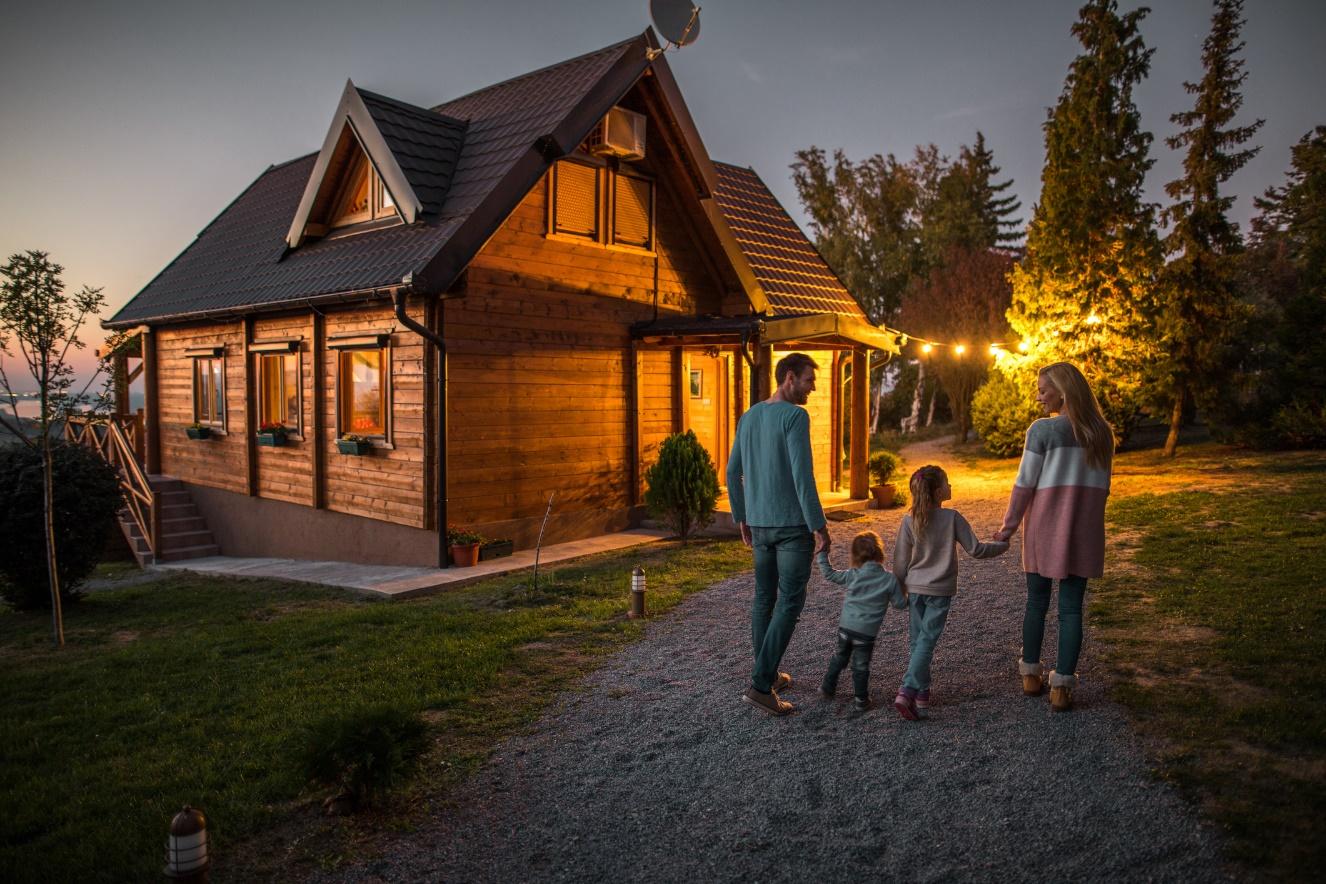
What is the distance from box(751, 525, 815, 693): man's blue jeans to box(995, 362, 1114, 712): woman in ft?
3.84

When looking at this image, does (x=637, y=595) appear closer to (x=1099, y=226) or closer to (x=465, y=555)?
(x=465, y=555)

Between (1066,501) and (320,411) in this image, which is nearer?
(1066,501)

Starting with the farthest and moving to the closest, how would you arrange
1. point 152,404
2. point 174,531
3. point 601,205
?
point 152,404 → point 174,531 → point 601,205

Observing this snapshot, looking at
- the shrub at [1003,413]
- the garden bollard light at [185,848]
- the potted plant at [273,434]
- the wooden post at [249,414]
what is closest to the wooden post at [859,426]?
the shrub at [1003,413]

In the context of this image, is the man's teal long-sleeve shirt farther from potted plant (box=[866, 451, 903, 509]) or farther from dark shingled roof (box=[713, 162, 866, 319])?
dark shingled roof (box=[713, 162, 866, 319])

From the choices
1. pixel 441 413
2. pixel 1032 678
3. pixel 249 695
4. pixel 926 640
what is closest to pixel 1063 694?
pixel 1032 678

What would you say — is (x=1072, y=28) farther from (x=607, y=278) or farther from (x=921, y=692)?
(x=921, y=692)

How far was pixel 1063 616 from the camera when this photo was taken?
492cm

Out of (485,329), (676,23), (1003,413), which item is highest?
(676,23)

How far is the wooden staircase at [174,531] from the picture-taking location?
14.9 m

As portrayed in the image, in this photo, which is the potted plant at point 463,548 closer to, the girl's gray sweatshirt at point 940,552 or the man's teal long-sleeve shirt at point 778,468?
the man's teal long-sleeve shirt at point 778,468

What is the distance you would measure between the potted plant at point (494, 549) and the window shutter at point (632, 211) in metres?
4.86

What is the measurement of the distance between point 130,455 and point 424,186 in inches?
296

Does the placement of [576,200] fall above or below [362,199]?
below
